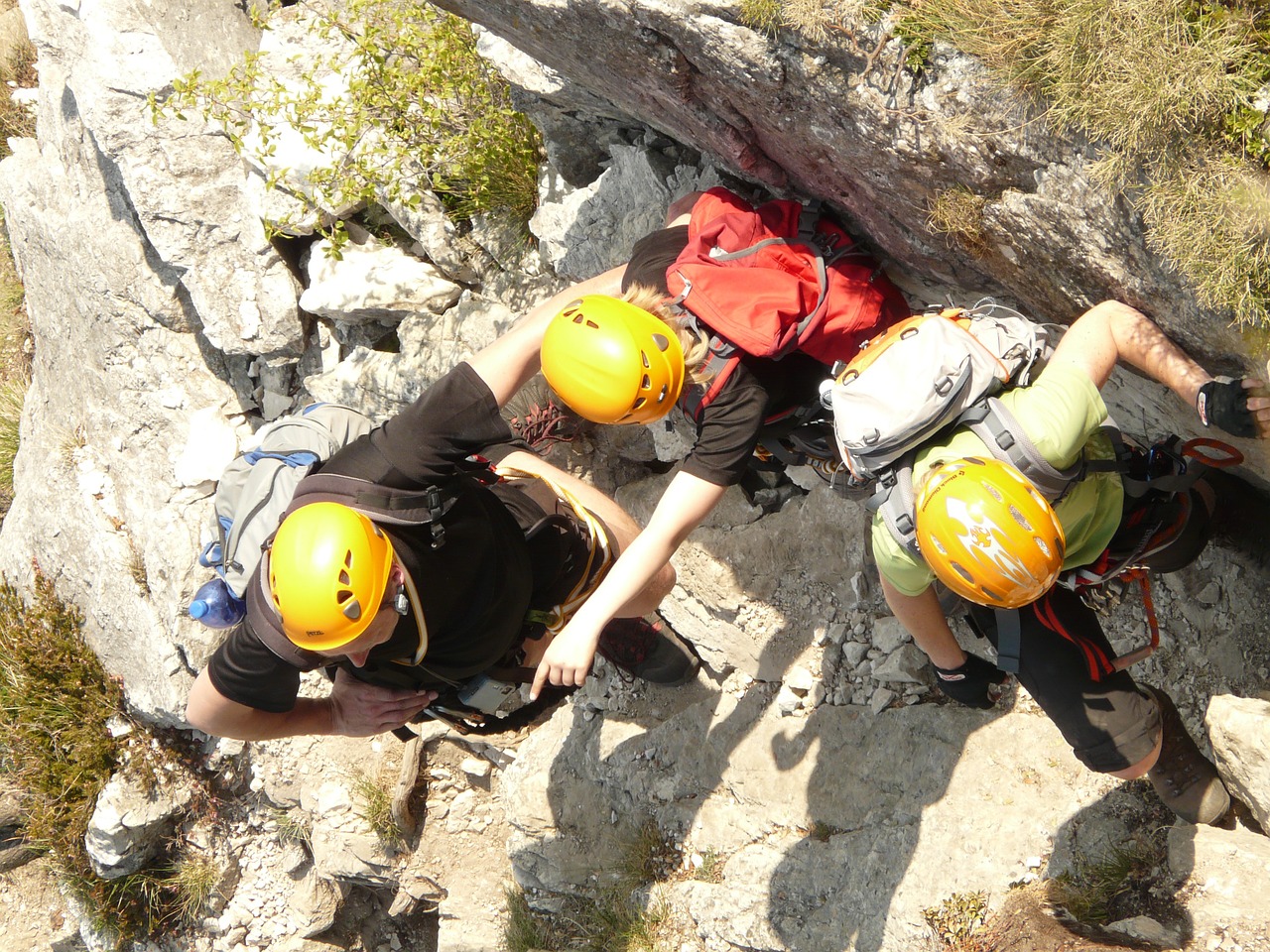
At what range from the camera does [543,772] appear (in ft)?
20.9

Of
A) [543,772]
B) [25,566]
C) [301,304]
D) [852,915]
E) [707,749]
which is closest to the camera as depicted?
[852,915]

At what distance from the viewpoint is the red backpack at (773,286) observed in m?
3.57

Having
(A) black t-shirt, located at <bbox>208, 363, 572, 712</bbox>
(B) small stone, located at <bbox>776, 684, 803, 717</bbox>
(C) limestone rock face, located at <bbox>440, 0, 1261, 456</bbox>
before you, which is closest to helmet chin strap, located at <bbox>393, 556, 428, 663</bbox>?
(A) black t-shirt, located at <bbox>208, 363, 572, 712</bbox>

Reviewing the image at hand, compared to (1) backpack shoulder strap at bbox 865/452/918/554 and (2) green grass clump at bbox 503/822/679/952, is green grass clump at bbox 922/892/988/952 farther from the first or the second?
(1) backpack shoulder strap at bbox 865/452/918/554

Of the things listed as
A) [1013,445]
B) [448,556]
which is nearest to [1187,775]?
[1013,445]

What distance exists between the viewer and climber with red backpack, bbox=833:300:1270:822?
2.87 meters

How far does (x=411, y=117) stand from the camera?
18.7 feet

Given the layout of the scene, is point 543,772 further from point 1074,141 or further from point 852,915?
point 1074,141

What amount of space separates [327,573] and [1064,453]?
263 centimetres

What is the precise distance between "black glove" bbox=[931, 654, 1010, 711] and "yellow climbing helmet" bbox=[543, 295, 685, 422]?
1.85 metres

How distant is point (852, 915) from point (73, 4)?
27.7 feet

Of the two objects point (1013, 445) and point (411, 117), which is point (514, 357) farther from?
point (411, 117)

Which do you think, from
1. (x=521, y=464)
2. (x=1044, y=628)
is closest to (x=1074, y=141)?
(x=1044, y=628)

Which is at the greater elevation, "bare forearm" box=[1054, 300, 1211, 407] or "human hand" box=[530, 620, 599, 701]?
"bare forearm" box=[1054, 300, 1211, 407]
